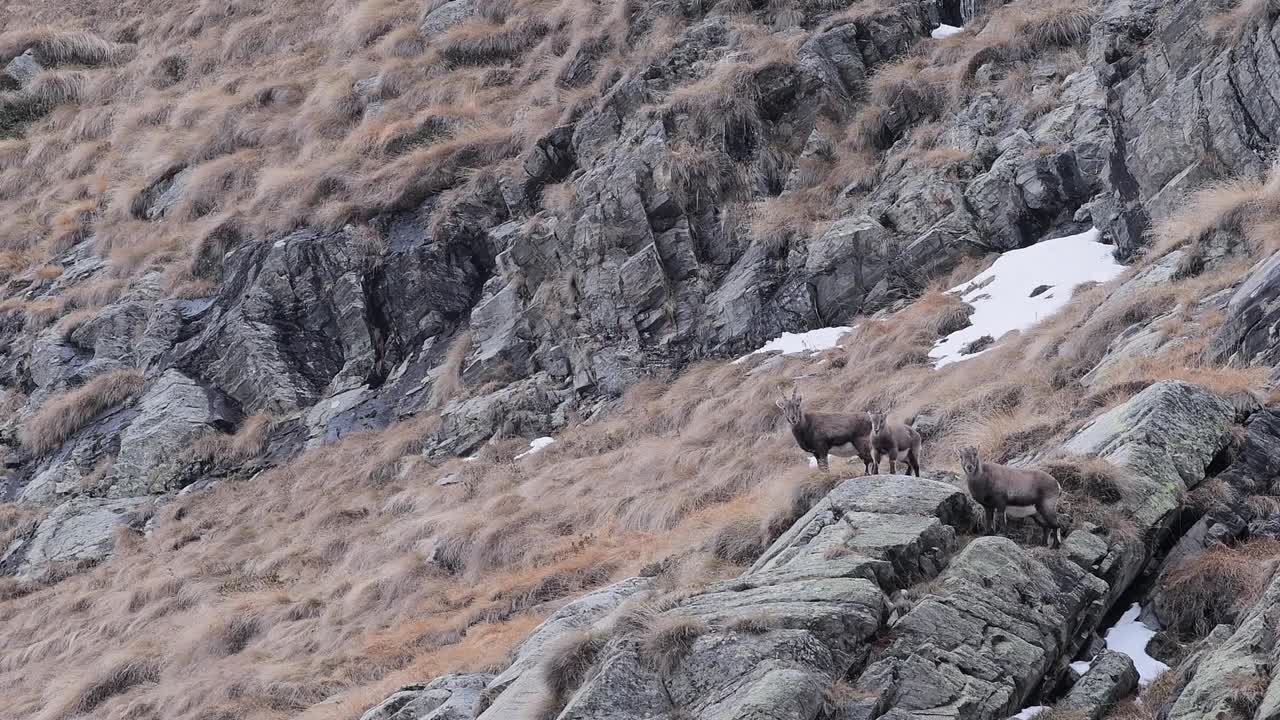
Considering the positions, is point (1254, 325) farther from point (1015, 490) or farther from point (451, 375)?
point (451, 375)

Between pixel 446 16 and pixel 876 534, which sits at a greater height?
pixel 446 16

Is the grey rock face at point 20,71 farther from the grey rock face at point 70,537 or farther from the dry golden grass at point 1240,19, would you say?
the dry golden grass at point 1240,19

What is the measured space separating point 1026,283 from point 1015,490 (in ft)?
35.2

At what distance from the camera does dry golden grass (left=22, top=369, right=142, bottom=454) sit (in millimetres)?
26094

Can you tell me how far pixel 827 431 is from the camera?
1341 cm

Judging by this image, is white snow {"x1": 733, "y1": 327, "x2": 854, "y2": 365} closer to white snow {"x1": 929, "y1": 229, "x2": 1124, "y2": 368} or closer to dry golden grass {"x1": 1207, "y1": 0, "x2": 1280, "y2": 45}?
white snow {"x1": 929, "y1": 229, "x2": 1124, "y2": 368}

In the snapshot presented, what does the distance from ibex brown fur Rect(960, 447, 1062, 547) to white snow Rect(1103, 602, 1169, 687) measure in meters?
0.78

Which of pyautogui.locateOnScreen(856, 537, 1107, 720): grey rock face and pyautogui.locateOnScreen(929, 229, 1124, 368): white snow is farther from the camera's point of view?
pyautogui.locateOnScreen(929, 229, 1124, 368): white snow

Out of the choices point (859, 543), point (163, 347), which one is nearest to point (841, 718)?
point (859, 543)

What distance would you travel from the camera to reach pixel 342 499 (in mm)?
21969

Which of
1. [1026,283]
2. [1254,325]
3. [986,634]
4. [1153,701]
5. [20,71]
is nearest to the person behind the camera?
[1153,701]

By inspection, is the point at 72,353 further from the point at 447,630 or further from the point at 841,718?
the point at 841,718

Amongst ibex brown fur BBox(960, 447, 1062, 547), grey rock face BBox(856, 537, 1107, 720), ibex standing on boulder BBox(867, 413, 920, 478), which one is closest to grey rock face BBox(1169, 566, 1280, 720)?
grey rock face BBox(856, 537, 1107, 720)

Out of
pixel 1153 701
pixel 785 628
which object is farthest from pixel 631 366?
pixel 1153 701
